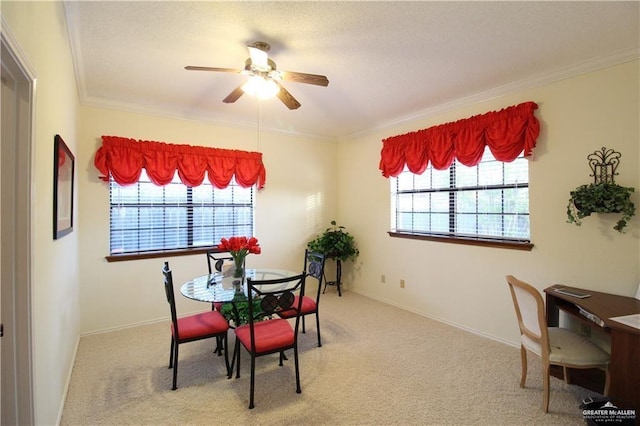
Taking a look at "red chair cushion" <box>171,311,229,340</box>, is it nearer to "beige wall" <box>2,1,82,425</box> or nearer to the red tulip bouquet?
the red tulip bouquet

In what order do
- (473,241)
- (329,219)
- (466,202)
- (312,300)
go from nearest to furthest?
1. (312,300)
2. (473,241)
3. (466,202)
4. (329,219)

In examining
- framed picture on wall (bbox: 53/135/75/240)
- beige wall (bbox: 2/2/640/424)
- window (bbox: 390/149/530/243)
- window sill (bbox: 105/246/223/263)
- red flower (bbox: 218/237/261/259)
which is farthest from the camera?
window sill (bbox: 105/246/223/263)

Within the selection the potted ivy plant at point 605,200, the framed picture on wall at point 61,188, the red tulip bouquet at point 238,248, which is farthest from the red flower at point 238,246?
the potted ivy plant at point 605,200

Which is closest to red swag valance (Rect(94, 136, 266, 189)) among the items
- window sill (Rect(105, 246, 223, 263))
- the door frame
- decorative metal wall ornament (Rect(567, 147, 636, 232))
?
window sill (Rect(105, 246, 223, 263))

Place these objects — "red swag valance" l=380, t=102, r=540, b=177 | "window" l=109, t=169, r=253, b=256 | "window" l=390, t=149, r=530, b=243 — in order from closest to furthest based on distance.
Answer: "red swag valance" l=380, t=102, r=540, b=177, "window" l=390, t=149, r=530, b=243, "window" l=109, t=169, r=253, b=256

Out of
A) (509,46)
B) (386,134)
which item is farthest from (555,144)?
(386,134)

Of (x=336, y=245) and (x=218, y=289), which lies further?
(x=336, y=245)

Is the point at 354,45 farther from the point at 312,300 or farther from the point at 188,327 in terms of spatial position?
the point at 188,327

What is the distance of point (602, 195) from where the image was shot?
7.95ft

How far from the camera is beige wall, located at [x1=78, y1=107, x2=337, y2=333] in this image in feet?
11.3

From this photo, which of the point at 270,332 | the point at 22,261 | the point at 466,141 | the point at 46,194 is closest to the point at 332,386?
the point at 270,332

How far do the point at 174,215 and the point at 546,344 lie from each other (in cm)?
400

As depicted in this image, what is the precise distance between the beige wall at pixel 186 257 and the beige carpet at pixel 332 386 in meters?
0.43

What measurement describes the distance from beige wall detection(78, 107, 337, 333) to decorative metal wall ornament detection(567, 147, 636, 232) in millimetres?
3408
